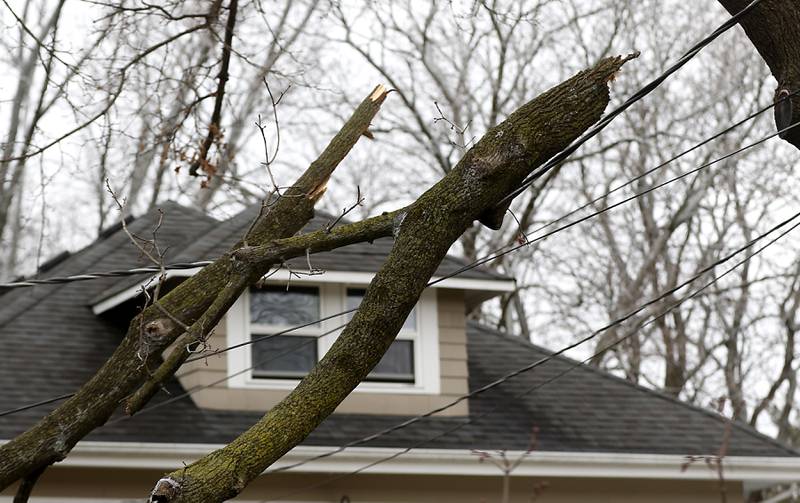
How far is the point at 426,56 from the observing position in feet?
73.8

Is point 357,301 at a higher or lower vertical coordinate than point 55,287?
lower

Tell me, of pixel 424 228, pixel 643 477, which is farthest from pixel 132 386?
pixel 643 477

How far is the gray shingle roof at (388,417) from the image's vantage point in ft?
36.1

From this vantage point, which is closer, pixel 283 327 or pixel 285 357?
pixel 285 357

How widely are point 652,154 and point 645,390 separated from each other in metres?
9.38

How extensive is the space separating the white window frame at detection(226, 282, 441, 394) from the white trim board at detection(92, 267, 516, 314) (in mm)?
196

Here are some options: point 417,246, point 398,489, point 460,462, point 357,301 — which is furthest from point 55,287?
point 417,246

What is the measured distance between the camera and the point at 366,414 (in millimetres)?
11906

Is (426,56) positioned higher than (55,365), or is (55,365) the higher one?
(426,56)

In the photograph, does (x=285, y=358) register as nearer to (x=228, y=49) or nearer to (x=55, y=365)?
(x=55, y=365)

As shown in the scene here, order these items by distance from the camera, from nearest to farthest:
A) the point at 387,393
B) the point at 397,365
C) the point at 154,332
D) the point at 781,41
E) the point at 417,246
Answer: the point at 417,246
the point at 781,41
the point at 154,332
the point at 387,393
the point at 397,365

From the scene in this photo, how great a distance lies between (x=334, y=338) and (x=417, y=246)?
24.4ft

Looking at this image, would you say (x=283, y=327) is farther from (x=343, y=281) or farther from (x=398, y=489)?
(x=398, y=489)

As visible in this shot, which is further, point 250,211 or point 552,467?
point 250,211
